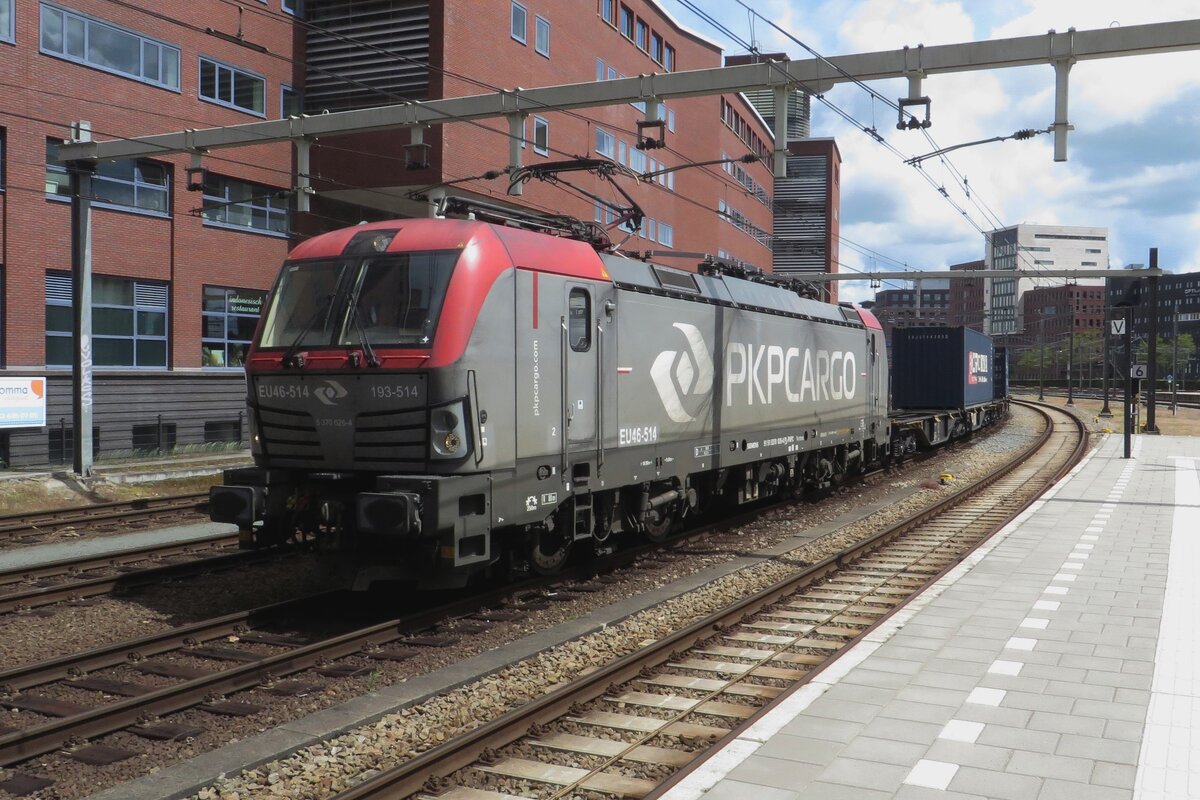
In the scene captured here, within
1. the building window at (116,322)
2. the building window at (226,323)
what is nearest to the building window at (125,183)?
the building window at (116,322)

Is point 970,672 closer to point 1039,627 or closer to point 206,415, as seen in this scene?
point 1039,627

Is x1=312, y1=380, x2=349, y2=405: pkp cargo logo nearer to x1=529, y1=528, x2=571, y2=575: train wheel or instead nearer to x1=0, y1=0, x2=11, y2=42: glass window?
x1=529, y1=528, x2=571, y2=575: train wheel

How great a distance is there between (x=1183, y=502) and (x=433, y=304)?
14543 mm

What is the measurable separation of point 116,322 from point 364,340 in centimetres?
1811

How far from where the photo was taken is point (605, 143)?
35.2m

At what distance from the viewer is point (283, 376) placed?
9.00 m

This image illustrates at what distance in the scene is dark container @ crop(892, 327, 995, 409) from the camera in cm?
3094

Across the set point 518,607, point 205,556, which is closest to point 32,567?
point 205,556

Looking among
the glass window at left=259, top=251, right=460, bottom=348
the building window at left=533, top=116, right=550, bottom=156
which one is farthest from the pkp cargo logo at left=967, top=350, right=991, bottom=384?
the glass window at left=259, top=251, right=460, bottom=348

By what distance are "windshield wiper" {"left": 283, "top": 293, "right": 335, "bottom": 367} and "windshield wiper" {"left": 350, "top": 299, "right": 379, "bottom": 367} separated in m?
0.31

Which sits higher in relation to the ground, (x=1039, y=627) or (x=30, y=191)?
(x=30, y=191)

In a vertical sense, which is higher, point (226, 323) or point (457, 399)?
point (226, 323)

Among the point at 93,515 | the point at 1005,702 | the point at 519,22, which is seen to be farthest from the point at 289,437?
the point at 519,22

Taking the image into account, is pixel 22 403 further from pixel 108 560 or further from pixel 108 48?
pixel 108 560
